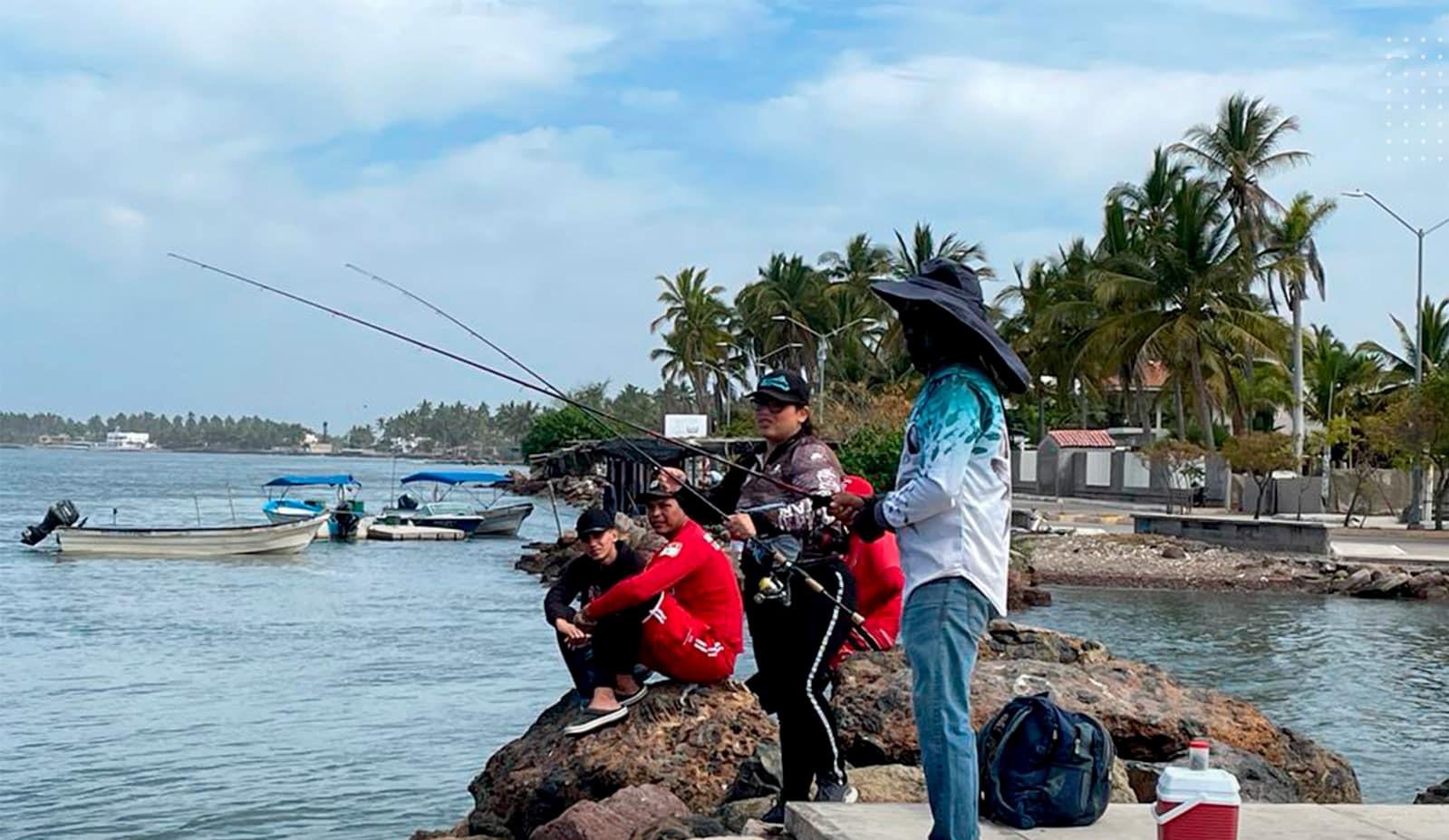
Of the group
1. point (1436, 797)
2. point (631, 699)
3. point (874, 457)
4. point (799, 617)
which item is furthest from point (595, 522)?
point (874, 457)

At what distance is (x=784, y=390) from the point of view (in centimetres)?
625

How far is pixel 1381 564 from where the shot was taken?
3036 centimetres

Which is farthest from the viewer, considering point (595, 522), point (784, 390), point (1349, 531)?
point (1349, 531)

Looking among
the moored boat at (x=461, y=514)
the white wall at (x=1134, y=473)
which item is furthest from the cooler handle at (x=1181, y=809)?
the white wall at (x=1134, y=473)

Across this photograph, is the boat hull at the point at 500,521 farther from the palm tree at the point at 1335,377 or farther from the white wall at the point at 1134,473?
the palm tree at the point at 1335,377

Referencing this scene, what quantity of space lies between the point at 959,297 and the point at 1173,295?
1723 inches

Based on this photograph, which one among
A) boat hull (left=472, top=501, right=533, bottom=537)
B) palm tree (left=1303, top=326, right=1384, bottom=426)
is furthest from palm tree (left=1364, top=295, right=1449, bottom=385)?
boat hull (left=472, top=501, right=533, bottom=537)

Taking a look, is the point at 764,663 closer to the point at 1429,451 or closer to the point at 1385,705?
the point at 1385,705

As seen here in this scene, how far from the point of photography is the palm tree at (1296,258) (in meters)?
44.5

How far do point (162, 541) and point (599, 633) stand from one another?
A: 34069 millimetres

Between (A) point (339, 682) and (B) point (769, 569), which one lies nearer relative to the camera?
(B) point (769, 569)

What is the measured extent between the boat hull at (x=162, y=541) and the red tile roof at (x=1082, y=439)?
1081 inches

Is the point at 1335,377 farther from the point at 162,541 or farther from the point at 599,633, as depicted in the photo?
the point at 599,633

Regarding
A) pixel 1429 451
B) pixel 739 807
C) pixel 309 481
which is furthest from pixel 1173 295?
pixel 739 807
